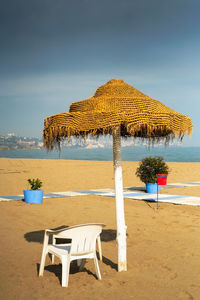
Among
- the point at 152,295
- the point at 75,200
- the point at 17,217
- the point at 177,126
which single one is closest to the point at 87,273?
the point at 152,295

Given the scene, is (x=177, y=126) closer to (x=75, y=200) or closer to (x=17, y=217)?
(x=17, y=217)

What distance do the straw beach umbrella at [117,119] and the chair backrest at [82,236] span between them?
0.38 meters

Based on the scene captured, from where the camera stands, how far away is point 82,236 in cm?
367

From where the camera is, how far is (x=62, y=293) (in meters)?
3.54

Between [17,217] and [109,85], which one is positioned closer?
[109,85]

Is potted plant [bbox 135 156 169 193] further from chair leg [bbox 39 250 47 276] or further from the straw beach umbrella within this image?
chair leg [bbox 39 250 47 276]

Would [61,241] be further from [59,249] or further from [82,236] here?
[82,236]

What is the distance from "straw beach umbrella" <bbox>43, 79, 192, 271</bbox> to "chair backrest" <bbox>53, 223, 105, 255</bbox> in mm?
382

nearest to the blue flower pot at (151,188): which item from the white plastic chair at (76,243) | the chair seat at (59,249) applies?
the chair seat at (59,249)

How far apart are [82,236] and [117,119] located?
4.37 ft

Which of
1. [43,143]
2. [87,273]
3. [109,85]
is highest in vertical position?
[109,85]

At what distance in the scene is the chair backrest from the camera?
3596 millimetres

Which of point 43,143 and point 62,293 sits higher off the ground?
point 43,143

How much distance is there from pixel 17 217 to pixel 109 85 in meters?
4.37
